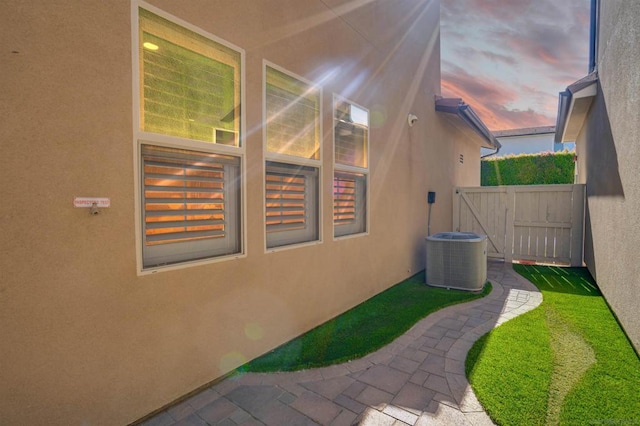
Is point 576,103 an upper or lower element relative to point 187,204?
upper

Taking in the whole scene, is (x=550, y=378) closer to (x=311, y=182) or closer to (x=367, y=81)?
(x=311, y=182)

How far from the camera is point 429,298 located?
527 centimetres

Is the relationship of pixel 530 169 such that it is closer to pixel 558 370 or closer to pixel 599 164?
pixel 599 164

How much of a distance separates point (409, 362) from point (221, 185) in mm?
2620

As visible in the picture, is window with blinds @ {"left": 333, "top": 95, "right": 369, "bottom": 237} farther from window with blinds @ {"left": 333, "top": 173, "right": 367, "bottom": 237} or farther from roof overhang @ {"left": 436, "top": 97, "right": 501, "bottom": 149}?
roof overhang @ {"left": 436, "top": 97, "right": 501, "bottom": 149}

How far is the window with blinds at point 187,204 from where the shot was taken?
2.41 metres

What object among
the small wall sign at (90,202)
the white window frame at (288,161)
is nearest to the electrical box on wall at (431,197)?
the white window frame at (288,161)

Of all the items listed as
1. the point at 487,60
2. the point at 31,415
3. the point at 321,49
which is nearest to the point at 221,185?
the point at 31,415

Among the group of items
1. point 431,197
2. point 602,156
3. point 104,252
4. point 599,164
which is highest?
point 602,156

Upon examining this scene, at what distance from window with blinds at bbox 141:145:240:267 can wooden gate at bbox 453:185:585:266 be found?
26.5 ft

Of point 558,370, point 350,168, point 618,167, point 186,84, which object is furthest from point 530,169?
point 186,84

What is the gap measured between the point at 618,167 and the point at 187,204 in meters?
5.77

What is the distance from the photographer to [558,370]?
2.94m

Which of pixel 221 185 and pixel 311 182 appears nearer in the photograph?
pixel 221 185
